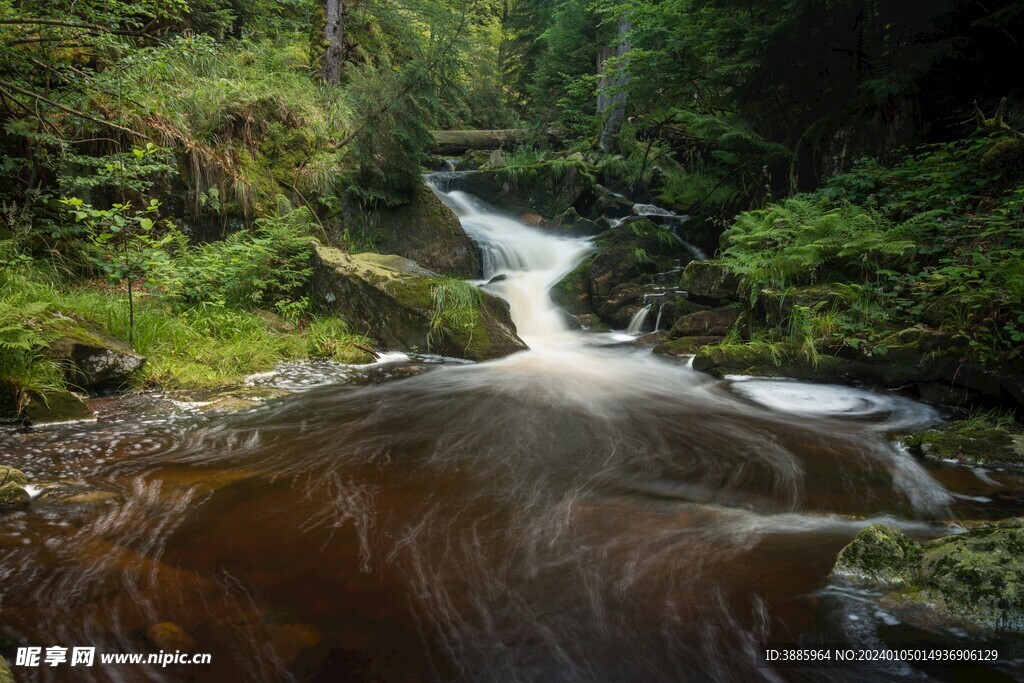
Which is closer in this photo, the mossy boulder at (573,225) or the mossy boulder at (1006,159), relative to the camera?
the mossy boulder at (1006,159)

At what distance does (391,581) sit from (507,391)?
12.2 feet

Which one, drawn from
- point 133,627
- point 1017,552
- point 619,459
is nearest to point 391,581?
point 133,627

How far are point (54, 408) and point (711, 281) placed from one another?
7.85m

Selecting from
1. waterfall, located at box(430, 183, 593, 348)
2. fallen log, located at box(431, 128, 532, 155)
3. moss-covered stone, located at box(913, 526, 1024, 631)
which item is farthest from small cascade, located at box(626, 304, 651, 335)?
fallen log, located at box(431, 128, 532, 155)

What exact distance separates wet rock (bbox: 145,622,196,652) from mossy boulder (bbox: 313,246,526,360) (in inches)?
216

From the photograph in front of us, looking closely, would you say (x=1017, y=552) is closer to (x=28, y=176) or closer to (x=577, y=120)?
(x=28, y=176)

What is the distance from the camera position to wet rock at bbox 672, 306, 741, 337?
7871 millimetres

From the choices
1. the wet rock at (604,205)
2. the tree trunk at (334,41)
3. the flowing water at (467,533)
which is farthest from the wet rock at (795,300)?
the tree trunk at (334,41)

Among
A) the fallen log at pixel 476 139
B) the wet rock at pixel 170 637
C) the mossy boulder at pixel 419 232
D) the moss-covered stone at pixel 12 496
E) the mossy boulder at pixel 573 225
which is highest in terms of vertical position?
the fallen log at pixel 476 139

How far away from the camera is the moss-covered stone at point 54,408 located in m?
4.28

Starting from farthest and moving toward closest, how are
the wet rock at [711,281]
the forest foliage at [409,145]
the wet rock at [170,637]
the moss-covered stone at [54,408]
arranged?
1. the wet rock at [711,281]
2. the forest foliage at [409,145]
3. the moss-covered stone at [54,408]
4. the wet rock at [170,637]

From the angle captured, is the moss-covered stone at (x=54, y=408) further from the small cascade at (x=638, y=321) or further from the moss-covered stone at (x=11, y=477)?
the small cascade at (x=638, y=321)

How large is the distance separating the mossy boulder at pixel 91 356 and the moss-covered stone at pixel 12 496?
79.5 inches

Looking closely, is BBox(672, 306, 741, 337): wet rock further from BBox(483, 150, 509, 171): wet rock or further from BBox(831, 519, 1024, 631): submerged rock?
BBox(483, 150, 509, 171): wet rock
